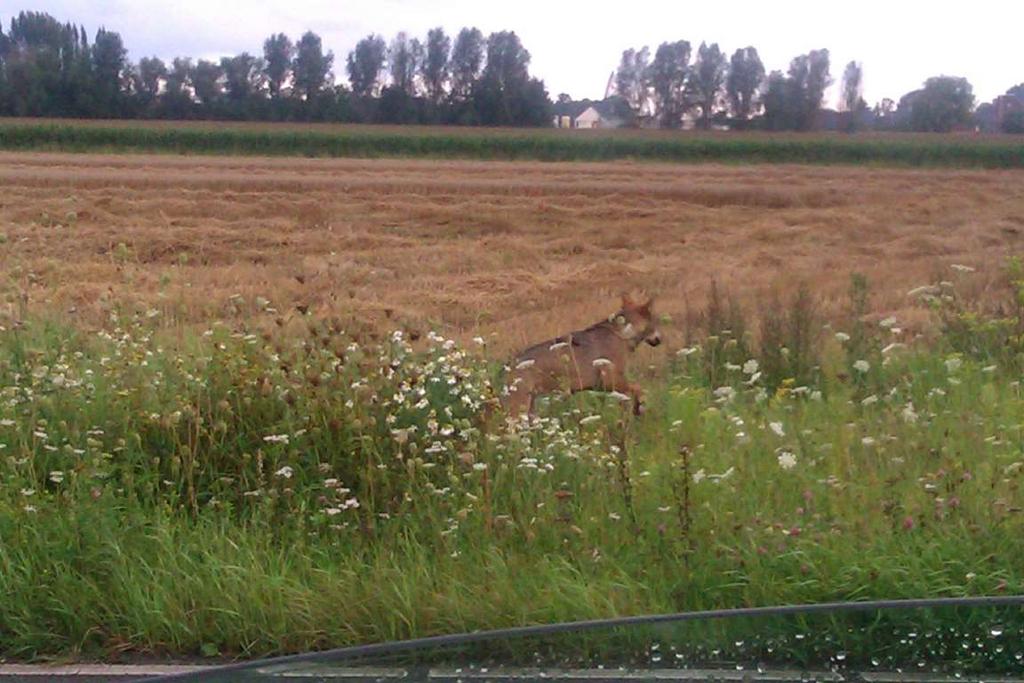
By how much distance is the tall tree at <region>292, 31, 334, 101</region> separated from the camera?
2838 centimetres

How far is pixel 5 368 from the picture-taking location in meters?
6.72

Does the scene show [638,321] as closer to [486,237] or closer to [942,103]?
[942,103]

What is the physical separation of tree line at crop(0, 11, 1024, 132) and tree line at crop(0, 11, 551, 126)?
0.03m

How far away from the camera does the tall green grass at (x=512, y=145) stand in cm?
2622

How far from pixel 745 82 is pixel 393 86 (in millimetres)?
8861

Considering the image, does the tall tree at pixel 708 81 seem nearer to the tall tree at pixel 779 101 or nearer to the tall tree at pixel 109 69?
the tall tree at pixel 779 101

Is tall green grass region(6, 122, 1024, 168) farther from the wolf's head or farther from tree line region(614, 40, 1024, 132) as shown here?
the wolf's head

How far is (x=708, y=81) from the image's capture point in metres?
27.2

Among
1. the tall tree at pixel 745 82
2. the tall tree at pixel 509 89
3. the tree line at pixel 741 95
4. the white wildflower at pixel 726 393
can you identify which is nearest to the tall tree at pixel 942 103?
the tree line at pixel 741 95

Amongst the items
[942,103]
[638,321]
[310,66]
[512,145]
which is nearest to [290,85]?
[310,66]

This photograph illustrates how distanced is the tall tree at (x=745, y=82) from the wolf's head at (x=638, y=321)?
62.3ft

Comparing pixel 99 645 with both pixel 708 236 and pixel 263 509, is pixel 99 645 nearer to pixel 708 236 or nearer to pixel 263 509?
pixel 263 509

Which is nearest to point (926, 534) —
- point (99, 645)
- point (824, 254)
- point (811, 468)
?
point (811, 468)

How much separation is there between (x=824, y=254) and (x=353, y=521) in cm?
1571
